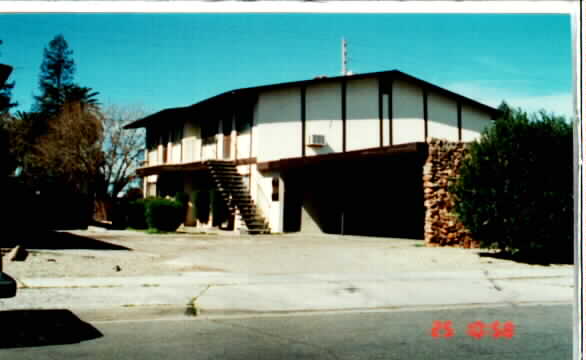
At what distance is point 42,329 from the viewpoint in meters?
5.19

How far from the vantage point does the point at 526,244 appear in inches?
430

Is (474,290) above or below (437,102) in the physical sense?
below

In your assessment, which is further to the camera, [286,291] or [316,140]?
[316,140]

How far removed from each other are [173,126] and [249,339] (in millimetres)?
18249

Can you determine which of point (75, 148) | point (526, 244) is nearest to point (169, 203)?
point (75, 148)

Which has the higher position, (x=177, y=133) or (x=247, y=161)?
(x=177, y=133)

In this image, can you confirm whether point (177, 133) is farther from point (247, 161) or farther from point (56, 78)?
point (56, 78)

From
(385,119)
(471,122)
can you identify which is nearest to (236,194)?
(385,119)

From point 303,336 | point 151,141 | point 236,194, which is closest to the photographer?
point 303,336

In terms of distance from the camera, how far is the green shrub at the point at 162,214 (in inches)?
762

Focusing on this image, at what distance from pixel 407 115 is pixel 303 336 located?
15312 millimetres

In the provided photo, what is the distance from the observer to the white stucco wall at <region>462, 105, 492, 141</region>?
20609mm

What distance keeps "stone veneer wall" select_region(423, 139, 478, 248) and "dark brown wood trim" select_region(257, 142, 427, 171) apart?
0.43m

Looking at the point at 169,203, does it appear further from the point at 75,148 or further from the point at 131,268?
the point at 131,268
